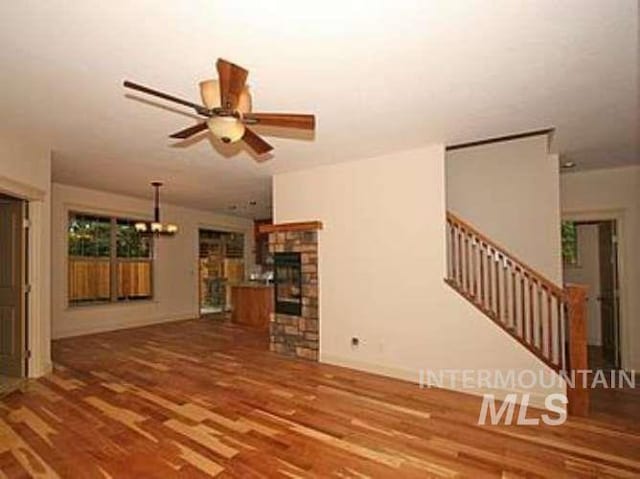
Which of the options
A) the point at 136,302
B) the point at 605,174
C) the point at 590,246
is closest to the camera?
the point at 605,174

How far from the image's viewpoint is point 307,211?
562cm

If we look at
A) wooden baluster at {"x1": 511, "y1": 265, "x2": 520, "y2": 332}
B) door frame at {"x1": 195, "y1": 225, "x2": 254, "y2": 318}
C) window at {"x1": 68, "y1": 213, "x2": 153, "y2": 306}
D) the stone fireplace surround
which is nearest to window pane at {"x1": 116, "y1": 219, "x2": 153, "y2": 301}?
window at {"x1": 68, "y1": 213, "x2": 153, "y2": 306}

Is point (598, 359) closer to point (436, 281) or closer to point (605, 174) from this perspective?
point (605, 174)

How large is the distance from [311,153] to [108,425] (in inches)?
139

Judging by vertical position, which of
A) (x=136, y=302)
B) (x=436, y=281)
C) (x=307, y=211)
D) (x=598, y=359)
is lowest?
(x=598, y=359)

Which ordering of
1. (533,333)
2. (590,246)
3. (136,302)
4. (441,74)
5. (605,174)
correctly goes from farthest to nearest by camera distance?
(136,302), (590,246), (605,174), (533,333), (441,74)

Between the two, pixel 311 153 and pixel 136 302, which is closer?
pixel 311 153

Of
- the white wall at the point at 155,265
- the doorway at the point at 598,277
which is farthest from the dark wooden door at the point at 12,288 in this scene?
the doorway at the point at 598,277

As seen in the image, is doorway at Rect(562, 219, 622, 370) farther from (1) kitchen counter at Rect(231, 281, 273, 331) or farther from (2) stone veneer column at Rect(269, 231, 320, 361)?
(1) kitchen counter at Rect(231, 281, 273, 331)

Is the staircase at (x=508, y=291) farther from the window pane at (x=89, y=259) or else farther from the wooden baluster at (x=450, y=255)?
the window pane at (x=89, y=259)

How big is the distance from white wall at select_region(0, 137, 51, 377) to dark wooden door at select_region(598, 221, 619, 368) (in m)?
7.57

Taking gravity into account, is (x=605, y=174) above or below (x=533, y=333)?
above

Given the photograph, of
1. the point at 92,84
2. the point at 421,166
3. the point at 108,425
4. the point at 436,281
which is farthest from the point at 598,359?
the point at 92,84

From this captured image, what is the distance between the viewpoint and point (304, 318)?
5.58 meters
